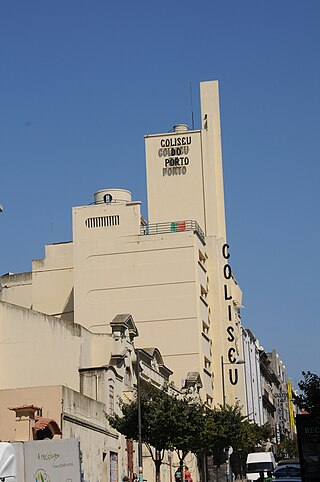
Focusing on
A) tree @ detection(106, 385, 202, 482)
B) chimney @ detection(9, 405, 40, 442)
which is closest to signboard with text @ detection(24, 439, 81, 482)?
chimney @ detection(9, 405, 40, 442)

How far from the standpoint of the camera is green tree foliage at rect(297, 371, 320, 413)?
39.6 meters

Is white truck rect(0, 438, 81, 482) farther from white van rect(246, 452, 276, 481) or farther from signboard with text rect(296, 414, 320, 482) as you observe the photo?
white van rect(246, 452, 276, 481)

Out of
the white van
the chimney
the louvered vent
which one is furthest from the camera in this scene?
the louvered vent

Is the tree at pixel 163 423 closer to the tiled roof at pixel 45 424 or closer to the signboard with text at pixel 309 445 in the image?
the tiled roof at pixel 45 424

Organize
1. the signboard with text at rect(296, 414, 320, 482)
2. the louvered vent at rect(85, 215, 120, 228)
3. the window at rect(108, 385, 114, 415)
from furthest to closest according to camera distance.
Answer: the louvered vent at rect(85, 215, 120, 228), the window at rect(108, 385, 114, 415), the signboard with text at rect(296, 414, 320, 482)

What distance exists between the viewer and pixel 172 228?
79438 mm

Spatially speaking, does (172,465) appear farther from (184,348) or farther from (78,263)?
(78,263)

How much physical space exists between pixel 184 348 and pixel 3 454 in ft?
172

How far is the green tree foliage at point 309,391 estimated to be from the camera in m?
39.6

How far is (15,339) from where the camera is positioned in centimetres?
4931

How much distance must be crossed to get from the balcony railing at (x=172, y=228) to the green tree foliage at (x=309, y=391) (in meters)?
35.2

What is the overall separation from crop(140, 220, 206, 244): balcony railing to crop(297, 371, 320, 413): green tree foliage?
3518 centimetres

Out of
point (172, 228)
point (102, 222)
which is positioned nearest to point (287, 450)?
point (172, 228)

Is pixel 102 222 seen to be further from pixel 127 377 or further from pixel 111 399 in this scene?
pixel 111 399
